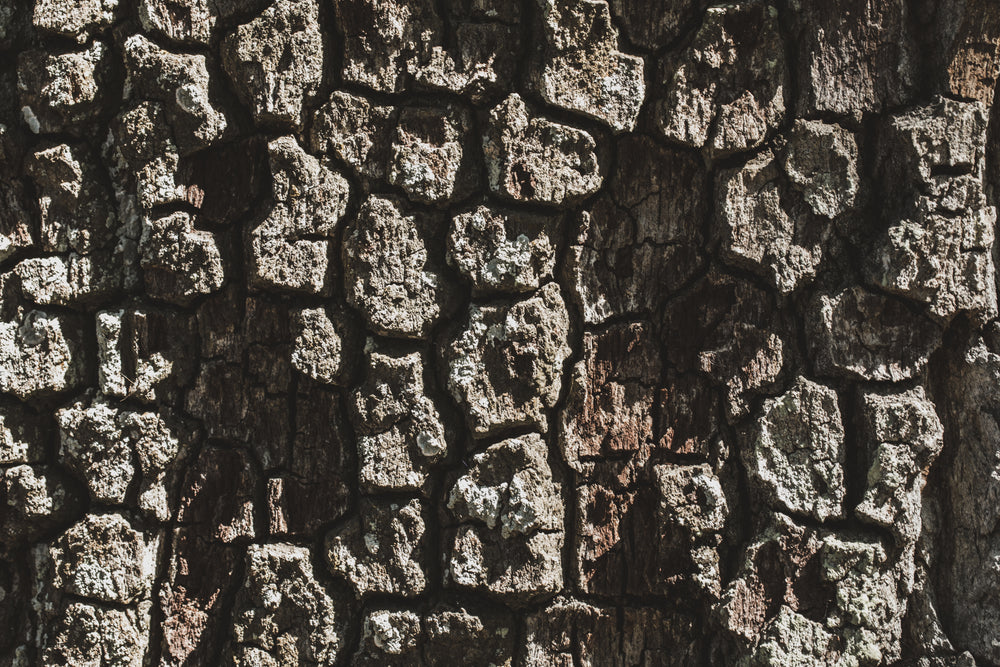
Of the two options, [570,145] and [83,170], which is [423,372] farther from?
[83,170]

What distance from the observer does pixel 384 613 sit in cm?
138

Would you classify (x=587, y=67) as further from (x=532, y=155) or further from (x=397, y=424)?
(x=397, y=424)

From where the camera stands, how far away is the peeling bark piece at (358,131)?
1382 millimetres

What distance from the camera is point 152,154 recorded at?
143 centimetres

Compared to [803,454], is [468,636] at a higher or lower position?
lower

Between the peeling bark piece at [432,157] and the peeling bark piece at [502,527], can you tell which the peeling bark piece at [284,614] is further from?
the peeling bark piece at [432,157]

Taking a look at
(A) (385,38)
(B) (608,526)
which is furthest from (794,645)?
(A) (385,38)

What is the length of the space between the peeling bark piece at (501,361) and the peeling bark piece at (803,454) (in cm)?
41

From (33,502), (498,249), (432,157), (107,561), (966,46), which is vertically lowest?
(107,561)

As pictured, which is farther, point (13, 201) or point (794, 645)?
point (13, 201)

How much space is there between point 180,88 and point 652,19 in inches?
34.4

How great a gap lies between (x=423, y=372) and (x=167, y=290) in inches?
20.4

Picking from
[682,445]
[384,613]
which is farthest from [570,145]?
[384,613]

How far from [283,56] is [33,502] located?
973mm
